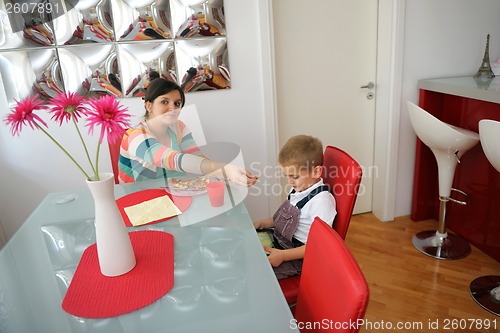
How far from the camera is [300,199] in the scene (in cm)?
144

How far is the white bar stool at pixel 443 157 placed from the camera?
199 cm

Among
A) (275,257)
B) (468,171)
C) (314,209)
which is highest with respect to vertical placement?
(314,209)

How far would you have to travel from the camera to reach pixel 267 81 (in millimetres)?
2232

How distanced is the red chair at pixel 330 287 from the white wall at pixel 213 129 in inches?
57.1

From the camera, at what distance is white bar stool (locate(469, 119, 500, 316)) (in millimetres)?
1583

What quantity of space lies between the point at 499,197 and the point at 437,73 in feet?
2.99

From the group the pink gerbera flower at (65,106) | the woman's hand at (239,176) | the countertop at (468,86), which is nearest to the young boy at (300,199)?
→ the woman's hand at (239,176)

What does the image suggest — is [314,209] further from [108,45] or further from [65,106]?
[108,45]

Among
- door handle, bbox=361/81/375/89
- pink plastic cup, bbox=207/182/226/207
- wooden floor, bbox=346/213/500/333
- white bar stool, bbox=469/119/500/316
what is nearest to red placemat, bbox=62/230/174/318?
pink plastic cup, bbox=207/182/226/207

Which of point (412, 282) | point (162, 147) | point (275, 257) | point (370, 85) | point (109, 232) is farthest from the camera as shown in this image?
point (370, 85)

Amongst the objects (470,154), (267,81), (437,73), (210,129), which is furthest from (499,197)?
(210,129)

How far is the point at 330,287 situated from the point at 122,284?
1.76 feet

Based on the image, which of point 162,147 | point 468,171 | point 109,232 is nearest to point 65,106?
point 109,232

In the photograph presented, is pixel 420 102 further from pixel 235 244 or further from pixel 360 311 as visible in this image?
pixel 360 311
